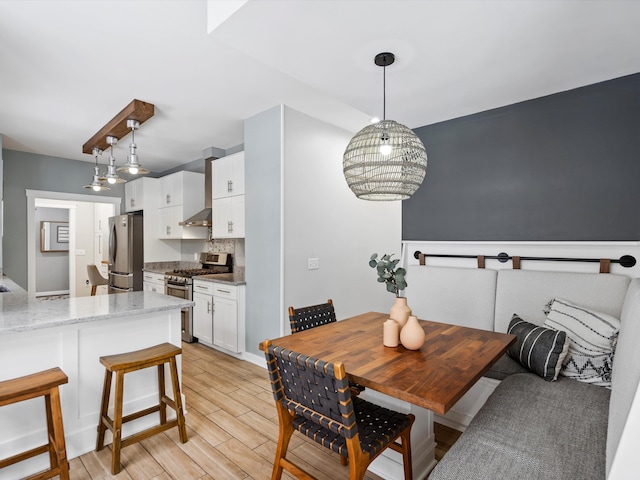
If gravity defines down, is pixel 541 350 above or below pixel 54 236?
below

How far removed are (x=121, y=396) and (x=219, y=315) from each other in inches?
79.4

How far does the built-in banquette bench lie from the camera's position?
124 centimetres

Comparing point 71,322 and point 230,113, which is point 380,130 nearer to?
point 71,322

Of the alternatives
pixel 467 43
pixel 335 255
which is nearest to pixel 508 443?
pixel 467 43

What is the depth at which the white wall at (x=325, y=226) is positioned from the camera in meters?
3.41

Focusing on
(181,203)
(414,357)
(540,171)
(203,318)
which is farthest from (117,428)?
(181,203)

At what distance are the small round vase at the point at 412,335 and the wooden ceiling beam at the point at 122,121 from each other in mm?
3142

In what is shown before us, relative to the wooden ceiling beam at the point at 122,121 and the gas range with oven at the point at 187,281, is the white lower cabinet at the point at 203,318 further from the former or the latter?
the wooden ceiling beam at the point at 122,121

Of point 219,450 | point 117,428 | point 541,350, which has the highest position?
point 541,350

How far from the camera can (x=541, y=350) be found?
79.0 inches

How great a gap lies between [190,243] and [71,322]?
4.08m

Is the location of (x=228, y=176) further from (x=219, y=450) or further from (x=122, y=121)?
(x=219, y=450)

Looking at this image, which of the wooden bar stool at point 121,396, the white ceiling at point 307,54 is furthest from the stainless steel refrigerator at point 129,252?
the wooden bar stool at point 121,396

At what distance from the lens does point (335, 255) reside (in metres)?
A: 3.88
